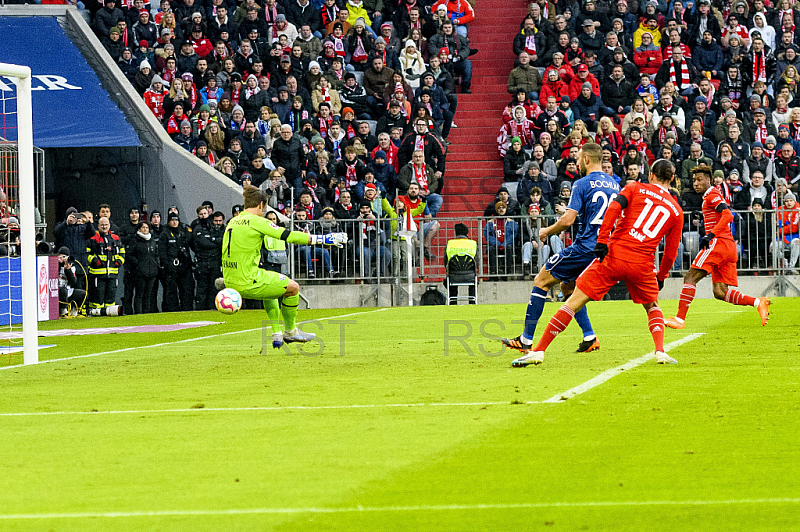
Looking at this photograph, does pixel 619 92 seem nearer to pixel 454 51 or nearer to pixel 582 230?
pixel 454 51

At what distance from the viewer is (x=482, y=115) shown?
2753 centimetres

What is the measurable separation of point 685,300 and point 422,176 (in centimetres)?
1073

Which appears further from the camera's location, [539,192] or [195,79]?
[195,79]

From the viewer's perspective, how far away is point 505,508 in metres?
4.53

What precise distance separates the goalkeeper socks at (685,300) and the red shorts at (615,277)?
3.66 meters

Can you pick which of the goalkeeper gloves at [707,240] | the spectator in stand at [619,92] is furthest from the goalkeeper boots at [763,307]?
the spectator in stand at [619,92]

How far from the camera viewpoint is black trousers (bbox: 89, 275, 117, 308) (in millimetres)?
21109

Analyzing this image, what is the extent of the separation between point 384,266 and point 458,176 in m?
4.51

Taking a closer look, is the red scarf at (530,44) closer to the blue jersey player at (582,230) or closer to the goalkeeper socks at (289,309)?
the goalkeeper socks at (289,309)

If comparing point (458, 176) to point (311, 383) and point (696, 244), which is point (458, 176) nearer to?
point (696, 244)

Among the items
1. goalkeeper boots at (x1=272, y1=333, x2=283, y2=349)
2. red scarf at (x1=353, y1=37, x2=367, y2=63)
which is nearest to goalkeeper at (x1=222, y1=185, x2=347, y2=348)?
goalkeeper boots at (x1=272, y1=333, x2=283, y2=349)

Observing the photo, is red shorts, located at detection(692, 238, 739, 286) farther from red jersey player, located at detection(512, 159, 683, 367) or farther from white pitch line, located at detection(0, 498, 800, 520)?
white pitch line, located at detection(0, 498, 800, 520)

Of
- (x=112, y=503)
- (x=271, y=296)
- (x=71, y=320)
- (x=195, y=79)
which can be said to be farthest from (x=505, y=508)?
(x=195, y=79)

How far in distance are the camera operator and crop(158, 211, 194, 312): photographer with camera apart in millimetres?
1736
